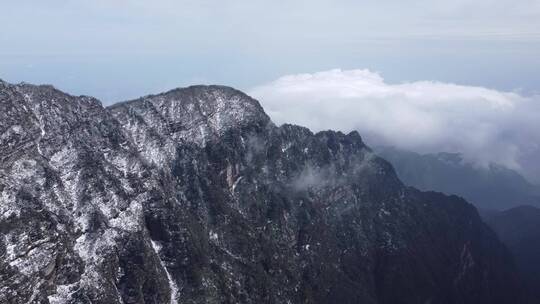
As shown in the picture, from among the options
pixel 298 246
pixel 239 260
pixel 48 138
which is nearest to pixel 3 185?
pixel 48 138

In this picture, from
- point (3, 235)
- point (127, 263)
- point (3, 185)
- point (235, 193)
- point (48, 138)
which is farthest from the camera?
point (235, 193)

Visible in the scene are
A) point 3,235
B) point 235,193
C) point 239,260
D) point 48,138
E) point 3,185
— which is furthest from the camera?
point 235,193

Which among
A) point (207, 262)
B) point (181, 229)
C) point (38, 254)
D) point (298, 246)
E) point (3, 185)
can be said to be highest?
point (3, 185)

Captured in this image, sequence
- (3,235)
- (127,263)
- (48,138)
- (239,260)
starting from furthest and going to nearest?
(239,260), (48,138), (127,263), (3,235)

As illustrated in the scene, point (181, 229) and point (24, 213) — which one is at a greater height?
point (24, 213)

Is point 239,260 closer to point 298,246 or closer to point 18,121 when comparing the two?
point 298,246

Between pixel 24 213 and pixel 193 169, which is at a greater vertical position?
pixel 24 213

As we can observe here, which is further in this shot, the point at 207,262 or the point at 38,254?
the point at 207,262

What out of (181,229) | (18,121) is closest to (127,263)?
(181,229)

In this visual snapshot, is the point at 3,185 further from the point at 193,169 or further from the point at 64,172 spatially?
the point at 193,169
